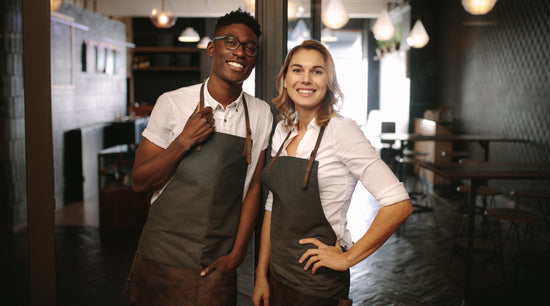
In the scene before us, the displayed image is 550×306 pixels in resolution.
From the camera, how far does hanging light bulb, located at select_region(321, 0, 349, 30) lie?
6.98 ft

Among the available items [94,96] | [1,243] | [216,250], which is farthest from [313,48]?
[94,96]

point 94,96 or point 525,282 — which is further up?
point 94,96

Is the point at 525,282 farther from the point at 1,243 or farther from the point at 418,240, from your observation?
the point at 1,243

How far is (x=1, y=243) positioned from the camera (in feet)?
13.3

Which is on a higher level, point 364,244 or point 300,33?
point 300,33

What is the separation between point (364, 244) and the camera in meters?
1.40

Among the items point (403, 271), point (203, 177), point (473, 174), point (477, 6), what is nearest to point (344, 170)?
point (203, 177)

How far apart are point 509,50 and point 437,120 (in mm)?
2433

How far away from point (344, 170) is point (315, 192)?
0.39ft

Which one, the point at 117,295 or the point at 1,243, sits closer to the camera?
the point at 117,295

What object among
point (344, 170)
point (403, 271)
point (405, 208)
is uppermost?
point (344, 170)

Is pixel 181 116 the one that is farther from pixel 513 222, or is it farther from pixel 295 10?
pixel 513 222

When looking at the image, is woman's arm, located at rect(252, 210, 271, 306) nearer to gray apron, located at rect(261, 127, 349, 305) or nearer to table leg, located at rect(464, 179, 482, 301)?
gray apron, located at rect(261, 127, 349, 305)

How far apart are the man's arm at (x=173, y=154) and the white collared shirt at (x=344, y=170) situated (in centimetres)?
29
